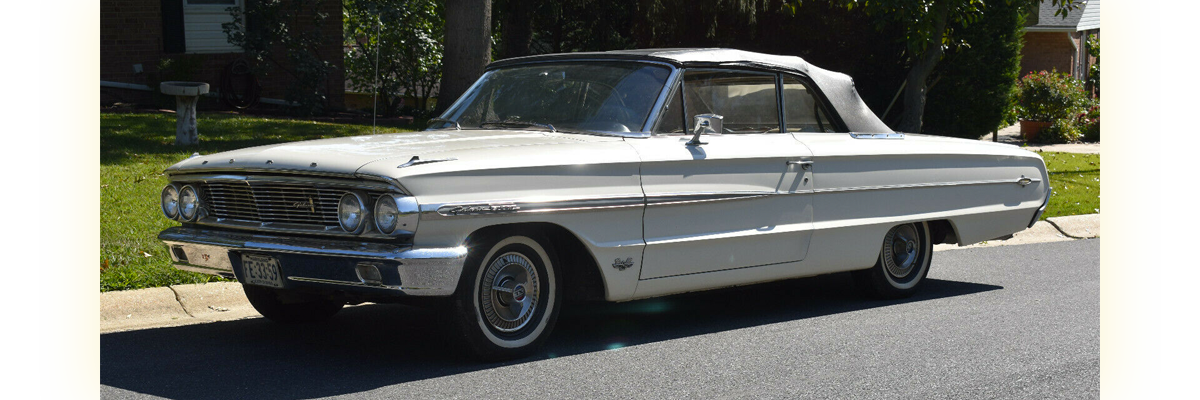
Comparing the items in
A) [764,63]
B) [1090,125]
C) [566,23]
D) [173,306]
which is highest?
[566,23]

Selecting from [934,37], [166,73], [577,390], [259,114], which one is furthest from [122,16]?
[577,390]

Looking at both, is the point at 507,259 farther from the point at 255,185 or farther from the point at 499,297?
the point at 255,185

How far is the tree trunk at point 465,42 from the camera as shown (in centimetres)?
1448

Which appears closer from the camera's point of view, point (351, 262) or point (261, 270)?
point (351, 262)

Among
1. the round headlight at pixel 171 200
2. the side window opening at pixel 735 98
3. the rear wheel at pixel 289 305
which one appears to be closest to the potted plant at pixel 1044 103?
the side window opening at pixel 735 98

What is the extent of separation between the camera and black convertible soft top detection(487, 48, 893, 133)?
21.4 feet

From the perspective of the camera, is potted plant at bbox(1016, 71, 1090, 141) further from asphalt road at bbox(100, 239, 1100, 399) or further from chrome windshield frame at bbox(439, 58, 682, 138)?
chrome windshield frame at bbox(439, 58, 682, 138)

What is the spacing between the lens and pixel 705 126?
19.9ft

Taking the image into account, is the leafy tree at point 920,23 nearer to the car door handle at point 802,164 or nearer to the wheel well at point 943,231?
the wheel well at point 943,231

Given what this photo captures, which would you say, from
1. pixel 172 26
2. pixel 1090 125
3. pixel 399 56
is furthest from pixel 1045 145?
pixel 172 26

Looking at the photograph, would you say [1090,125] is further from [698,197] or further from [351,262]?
[351,262]

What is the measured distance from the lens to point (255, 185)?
536 cm

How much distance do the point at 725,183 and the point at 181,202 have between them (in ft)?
8.97

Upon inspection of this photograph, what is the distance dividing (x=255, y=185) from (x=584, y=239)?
5.02 ft
